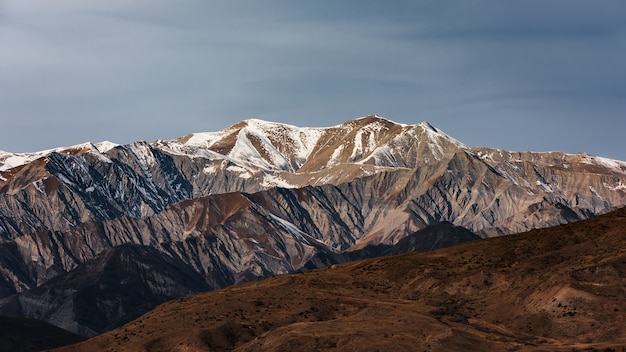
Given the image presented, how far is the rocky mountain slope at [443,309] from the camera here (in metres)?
154

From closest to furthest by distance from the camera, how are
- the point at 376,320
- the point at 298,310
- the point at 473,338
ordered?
the point at 473,338 → the point at 376,320 → the point at 298,310

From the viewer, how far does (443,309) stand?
576 feet

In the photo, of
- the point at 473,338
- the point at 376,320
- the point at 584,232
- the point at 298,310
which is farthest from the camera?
the point at 584,232

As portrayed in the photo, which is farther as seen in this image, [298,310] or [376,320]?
[298,310]

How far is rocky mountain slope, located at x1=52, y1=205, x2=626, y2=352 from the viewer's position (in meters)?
154

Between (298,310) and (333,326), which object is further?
(298,310)

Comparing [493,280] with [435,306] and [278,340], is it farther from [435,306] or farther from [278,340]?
[278,340]

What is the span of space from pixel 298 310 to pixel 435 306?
20.6m

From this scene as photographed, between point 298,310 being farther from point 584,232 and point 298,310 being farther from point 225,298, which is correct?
point 584,232

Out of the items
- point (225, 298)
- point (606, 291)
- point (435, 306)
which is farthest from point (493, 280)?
point (225, 298)

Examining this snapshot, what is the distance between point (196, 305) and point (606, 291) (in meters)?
62.9

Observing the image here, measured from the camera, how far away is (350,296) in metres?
186

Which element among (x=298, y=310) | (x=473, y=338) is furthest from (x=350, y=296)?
(x=473, y=338)

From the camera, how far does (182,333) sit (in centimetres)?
17125
